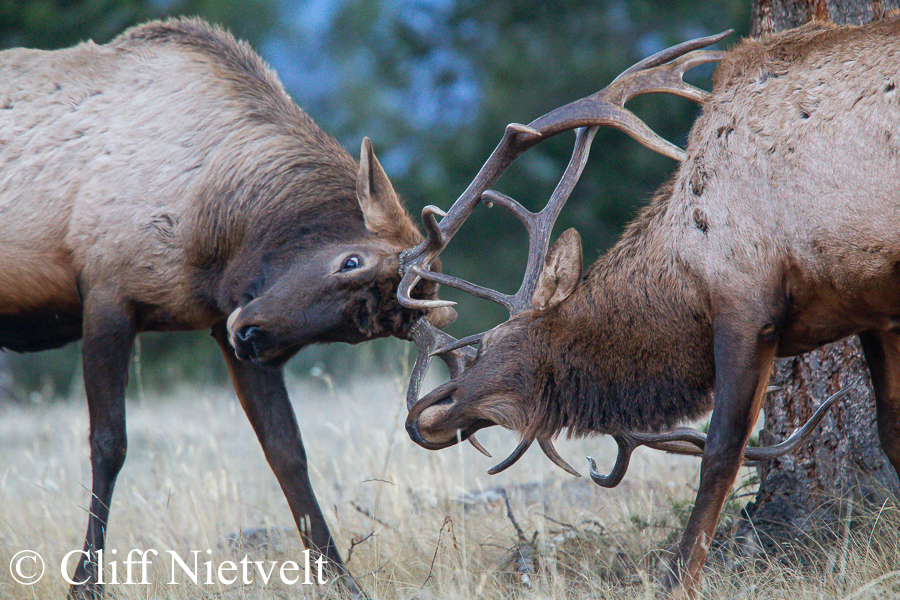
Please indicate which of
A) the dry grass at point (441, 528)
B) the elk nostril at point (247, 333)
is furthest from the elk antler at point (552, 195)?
the elk nostril at point (247, 333)

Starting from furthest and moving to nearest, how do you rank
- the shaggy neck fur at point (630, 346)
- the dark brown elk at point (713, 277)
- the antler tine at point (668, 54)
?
1. the antler tine at point (668, 54)
2. the shaggy neck fur at point (630, 346)
3. the dark brown elk at point (713, 277)

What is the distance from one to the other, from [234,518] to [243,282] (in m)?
1.56

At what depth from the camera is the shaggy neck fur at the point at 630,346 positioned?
9.70ft

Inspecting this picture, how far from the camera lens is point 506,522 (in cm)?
398

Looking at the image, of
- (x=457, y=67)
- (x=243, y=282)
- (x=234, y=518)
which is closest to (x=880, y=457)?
(x=243, y=282)

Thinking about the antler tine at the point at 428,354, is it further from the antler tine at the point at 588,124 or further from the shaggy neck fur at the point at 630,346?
the shaggy neck fur at the point at 630,346

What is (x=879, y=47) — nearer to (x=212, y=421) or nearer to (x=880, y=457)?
(x=880, y=457)

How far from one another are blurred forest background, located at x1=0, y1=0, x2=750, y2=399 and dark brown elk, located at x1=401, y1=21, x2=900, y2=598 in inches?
220

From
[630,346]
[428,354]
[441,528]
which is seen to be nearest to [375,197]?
[428,354]

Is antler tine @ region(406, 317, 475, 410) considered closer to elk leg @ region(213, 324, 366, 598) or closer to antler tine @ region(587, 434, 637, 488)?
antler tine @ region(587, 434, 637, 488)

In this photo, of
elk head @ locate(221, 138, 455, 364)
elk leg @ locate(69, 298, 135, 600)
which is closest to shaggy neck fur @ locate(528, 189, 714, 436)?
elk head @ locate(221, 138, 455, 364)

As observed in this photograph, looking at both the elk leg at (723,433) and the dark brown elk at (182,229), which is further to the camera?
the dark brown elk at (182,229)

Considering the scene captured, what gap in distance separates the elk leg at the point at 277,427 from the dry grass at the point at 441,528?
196mm

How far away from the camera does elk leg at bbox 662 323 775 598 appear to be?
273 centimetres
